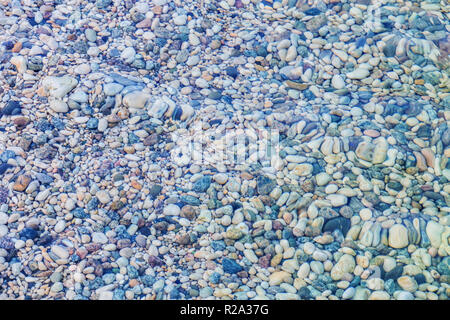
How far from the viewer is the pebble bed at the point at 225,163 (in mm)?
2514

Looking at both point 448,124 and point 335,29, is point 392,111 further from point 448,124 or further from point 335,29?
point 335,29

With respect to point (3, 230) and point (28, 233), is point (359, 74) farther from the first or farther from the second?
point (3, 230)

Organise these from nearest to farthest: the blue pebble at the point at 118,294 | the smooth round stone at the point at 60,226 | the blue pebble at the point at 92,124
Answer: the blue pebble at the point at 118,294, the smooth round stone at the point at 60,226, the blue pebble at the point at 92,124

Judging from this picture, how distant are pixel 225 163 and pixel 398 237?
100cm

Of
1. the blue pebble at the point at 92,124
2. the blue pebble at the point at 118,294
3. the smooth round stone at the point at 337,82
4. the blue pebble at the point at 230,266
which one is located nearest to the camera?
the blue pebble at the point at 118,294

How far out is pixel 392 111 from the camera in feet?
9.97

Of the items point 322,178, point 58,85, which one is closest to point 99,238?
point 58,85

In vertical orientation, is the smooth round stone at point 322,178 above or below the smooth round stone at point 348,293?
above

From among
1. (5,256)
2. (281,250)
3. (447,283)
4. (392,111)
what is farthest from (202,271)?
(392,111)

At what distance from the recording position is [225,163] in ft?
9.43

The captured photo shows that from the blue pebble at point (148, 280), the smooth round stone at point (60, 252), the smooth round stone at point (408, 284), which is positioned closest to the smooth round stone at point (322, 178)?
the smooth round stone at point (408, 284)

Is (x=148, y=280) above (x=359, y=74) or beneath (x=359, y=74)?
beneath

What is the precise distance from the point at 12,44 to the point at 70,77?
55cm

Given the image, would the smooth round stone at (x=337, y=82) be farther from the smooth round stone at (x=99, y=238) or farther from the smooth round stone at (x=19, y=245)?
the smooth round stone at (x=19, y=245)
